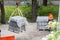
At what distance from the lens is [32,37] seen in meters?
11.4

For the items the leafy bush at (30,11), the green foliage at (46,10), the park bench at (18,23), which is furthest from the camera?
the green foliage at (46,10)

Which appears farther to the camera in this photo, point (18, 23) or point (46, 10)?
point (46, 10)

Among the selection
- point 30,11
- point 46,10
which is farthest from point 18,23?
point 46,10

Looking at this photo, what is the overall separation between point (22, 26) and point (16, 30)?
37 cm

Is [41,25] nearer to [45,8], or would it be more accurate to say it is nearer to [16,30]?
[16,30]

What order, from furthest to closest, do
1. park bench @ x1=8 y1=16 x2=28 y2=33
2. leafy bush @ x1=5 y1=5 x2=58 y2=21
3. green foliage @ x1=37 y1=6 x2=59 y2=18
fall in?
green foliage @ x1=37 y1=6 x2=59 y2=18, leafy bush @ x1=5 y1=5 x2=58 y2=21, park bench @ x1=8 y1=16 x2=28 y2=33

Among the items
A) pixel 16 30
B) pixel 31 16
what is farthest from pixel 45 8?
pixel 16 30

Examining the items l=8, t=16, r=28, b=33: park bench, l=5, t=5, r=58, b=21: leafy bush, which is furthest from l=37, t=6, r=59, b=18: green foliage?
l=8, t=16, r=28, b=33: park bench

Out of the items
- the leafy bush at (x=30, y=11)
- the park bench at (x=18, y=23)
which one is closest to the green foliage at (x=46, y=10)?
the leafy bush at (x=30, y=11)

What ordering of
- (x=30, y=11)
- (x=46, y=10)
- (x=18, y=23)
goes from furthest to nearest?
(x=46, y=10) → (x=30, y=11) → (x=18, y=23)

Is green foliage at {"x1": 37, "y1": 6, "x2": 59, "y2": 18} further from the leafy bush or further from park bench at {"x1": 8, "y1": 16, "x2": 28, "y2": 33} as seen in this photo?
park bench at {"x1": 8, "y1": 16, "x2": 28, "y2": 33}

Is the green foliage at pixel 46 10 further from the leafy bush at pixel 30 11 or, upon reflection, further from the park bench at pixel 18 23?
the park bench at pixel 18 23

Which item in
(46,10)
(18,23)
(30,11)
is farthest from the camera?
(46,10)

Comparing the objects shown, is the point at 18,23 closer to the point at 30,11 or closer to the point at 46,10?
the point at 30,11
